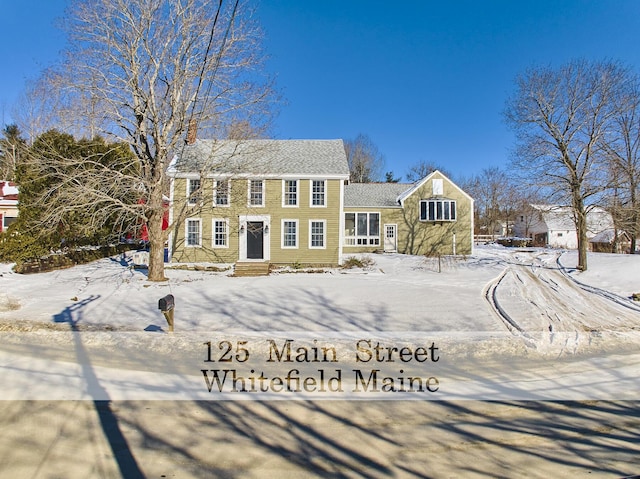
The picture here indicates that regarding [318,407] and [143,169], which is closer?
[318,407]

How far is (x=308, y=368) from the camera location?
613 cm

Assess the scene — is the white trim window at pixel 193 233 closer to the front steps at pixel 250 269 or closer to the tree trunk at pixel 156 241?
the front steps at pixel 250 269

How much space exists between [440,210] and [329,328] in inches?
739

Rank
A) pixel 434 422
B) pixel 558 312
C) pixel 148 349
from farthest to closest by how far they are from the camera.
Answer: pixel 558 312 < pixel 148 349 < pixel 434 422

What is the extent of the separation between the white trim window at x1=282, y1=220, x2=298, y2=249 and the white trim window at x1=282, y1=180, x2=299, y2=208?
2.85 ft

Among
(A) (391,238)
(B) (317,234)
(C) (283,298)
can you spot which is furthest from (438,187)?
(C) (283,298)

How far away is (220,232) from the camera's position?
19.9 meters

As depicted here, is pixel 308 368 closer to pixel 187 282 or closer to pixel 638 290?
pixel 187 282

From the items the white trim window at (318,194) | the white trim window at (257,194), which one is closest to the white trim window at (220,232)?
the white trim window at (257,194)

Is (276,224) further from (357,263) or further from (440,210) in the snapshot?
(440,210)

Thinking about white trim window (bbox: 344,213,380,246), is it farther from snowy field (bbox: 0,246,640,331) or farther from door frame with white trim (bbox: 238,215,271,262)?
snowy field (bbox: 0,246,640,331)

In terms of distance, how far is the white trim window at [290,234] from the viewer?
1978cm

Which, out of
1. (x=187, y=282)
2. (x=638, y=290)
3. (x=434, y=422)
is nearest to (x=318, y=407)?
(x=434, y=422)

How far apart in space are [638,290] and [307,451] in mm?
13392
